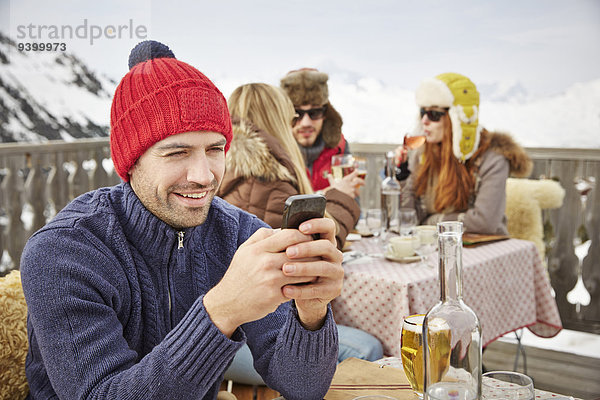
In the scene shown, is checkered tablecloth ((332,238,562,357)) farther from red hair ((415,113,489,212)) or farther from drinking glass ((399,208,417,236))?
red hair ((415,113,489,212))

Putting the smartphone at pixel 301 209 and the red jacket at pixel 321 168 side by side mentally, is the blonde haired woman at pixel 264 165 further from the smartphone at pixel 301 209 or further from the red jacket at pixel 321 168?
the smartphone at pixel 301 209

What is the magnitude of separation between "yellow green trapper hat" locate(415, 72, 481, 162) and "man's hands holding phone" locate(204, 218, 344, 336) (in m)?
2.31

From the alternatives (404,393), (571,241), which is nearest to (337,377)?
(404,393)

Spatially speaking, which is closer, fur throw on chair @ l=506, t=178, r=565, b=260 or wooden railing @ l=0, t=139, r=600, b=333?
fur throw on chair @ l=506, t=178, r=565, b=260

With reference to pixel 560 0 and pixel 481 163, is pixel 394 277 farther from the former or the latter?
pixel 560 0

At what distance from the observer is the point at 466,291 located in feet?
7.84

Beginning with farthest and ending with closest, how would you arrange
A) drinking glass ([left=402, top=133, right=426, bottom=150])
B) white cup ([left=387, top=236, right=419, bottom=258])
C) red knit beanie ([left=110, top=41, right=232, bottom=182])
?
drinking glass ([left=402, top=133, right=426, bottom=150])
white cup ([left=387, top=236, right=419, bottom=258])
red knit beanie ([left=110, top=41, right=232, bottom=182])

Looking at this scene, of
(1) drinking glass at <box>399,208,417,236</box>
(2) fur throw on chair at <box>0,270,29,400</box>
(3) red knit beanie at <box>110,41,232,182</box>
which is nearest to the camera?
(3) red knit beanie at <box>110,41,232,182</box>

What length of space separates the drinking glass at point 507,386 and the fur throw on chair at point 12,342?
958 mm

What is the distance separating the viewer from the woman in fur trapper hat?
3.14 m

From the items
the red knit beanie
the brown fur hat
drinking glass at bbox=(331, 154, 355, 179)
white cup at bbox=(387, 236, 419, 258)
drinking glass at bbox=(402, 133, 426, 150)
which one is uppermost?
the brown fur hat

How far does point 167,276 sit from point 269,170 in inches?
43.8

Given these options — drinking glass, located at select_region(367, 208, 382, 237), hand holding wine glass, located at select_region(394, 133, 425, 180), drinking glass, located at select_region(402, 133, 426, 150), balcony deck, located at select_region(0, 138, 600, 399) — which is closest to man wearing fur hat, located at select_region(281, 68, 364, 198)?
hand holding wine glass, located at select_region(394, 133, 425, 180)

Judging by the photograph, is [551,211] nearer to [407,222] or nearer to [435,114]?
[435,114]
